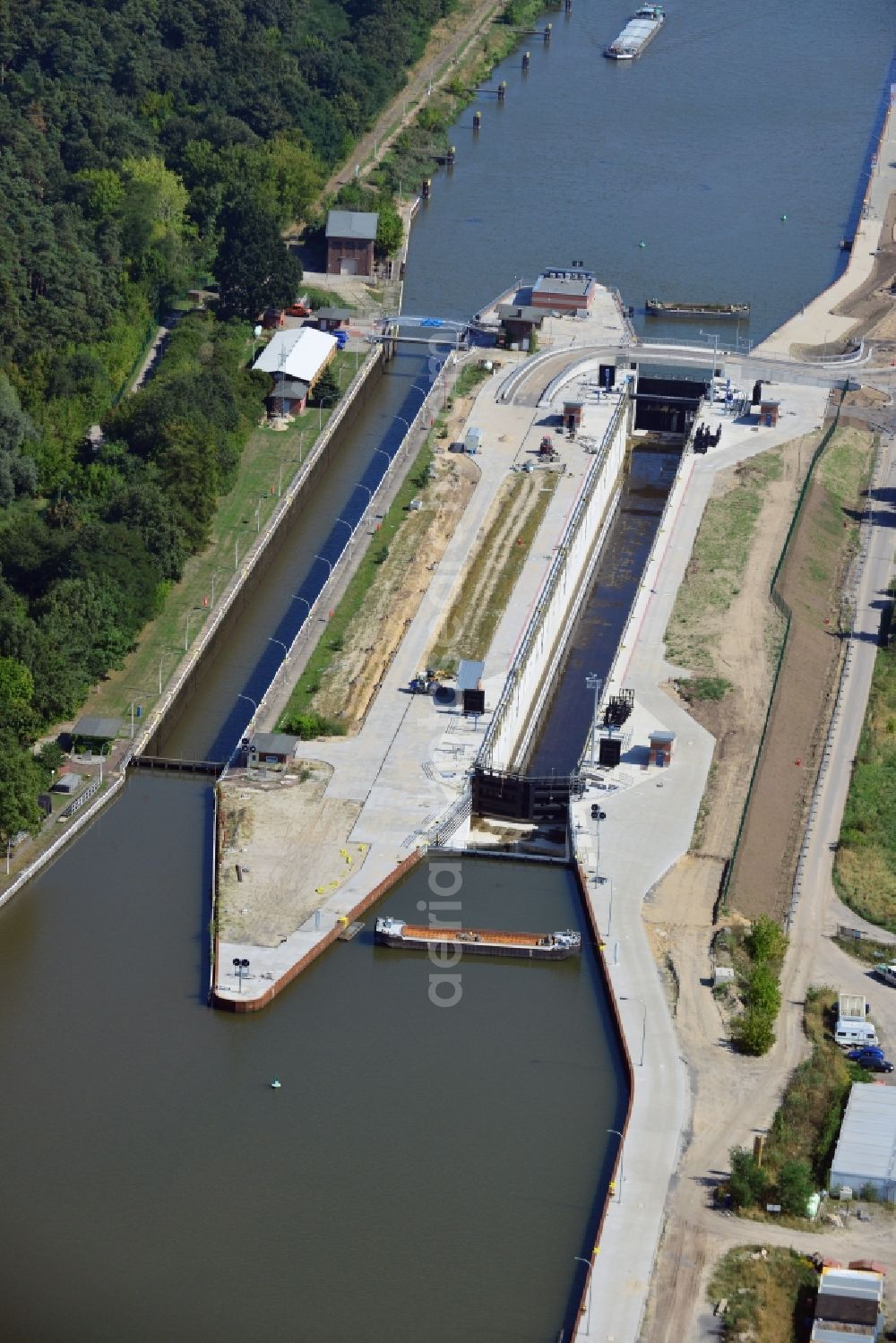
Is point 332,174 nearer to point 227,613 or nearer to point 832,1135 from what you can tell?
point 227,613

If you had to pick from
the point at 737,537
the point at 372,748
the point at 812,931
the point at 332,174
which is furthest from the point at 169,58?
the point at 812,931

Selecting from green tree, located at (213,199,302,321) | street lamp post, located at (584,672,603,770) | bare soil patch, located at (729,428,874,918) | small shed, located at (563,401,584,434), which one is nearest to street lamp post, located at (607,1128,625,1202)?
bare soil patch, located at (729,428,874,918)

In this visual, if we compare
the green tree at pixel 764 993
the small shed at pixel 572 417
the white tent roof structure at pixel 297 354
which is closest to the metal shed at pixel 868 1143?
the green tree at pixel 764 993

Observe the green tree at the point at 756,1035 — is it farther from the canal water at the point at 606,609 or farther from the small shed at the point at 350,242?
the small shed at the point at 350,242

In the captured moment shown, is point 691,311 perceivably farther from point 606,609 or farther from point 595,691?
point 595,691

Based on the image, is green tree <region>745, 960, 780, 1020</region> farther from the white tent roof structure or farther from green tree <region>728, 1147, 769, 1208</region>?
the white tent roof structure
